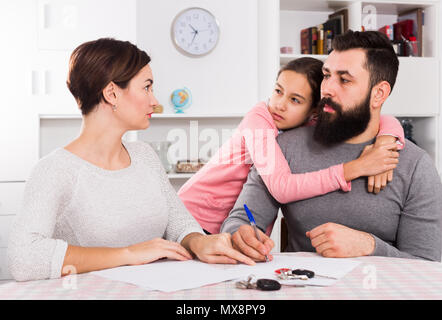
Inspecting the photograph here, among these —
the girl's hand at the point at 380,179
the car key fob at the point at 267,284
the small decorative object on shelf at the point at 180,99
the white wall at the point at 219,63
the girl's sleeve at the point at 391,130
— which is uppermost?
the white wall at the point at 219,63

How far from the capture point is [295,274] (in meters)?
1.03

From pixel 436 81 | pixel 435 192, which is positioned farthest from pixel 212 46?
pixel 435 192

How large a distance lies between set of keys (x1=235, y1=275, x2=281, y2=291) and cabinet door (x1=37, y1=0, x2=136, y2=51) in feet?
8.09

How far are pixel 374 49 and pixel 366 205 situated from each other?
0.54 metres

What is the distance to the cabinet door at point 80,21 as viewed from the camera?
3.10 meters

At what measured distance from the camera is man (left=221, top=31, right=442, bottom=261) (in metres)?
1.56

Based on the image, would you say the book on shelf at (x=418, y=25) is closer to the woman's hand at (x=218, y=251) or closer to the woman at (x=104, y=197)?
the woman at (x=104, y=197)

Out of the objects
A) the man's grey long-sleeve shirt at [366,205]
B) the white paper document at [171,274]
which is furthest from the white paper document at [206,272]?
the man's grey long-sleeve shirt at [366,205]

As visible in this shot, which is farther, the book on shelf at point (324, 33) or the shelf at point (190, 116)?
the book on shelf at point (324, 33)

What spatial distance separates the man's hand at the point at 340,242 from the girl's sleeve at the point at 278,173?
26cm

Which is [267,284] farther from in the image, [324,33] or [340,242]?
[324,33]

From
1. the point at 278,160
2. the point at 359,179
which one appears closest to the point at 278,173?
the point at 278,160

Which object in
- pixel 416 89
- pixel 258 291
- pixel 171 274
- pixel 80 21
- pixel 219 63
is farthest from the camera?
pixel 219 63

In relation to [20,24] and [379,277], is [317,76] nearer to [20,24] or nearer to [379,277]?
[379,277]
